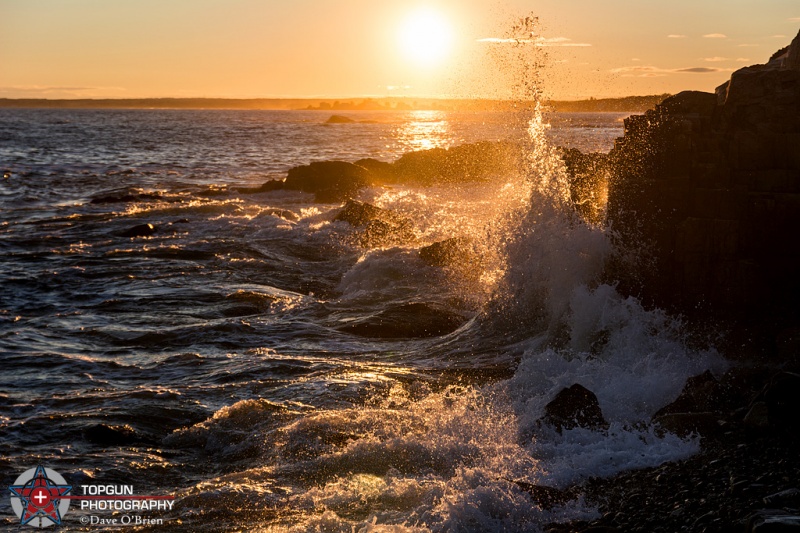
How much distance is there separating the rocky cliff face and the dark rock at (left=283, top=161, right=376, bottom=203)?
20342 mm

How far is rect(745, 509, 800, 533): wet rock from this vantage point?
5000 mm

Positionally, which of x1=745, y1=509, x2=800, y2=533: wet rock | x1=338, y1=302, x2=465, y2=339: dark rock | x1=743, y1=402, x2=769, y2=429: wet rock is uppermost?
x1=745, y1=509, x2=800, y2=533: wet rock

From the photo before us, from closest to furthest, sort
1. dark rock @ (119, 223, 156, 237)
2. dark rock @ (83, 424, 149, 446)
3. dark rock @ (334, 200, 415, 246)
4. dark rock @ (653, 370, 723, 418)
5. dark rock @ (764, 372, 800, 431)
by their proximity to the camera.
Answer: dark rock @ (764, 372, 800, 431) → dark rock @ (653, 370, 723, 418) → dark rock @ (83, 424, 149, 446) → dark rock @ (334, 200, 415, 246) → dark rock @ (119, 223, 156, 237)

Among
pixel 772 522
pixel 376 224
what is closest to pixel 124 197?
pixel 376 224

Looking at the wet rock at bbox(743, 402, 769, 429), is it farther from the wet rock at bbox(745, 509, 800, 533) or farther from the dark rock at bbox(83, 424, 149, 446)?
the dark rock at bbox(83, 424, 149, 446)

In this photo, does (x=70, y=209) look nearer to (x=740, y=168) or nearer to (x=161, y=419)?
(x=161, y=419)

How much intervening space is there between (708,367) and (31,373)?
30.1 ft

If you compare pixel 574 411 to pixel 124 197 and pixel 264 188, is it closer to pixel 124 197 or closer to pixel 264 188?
pixel 124 197

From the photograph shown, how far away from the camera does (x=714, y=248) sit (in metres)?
10.6

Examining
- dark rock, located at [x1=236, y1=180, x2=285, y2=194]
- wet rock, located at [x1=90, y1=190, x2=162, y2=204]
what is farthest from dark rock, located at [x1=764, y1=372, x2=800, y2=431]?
dark rock, located at [x1=236, y1=180, x2=285, y2=194]

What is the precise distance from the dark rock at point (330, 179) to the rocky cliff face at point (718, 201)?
66.7ft

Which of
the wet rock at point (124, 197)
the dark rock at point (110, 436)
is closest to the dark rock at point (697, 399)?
the dark rock at point (110, 436)

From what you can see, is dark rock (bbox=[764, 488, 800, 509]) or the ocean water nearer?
dark rock (bbox=[764, 488, 800, 509])

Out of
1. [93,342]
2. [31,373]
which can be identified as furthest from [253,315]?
[31,373]
